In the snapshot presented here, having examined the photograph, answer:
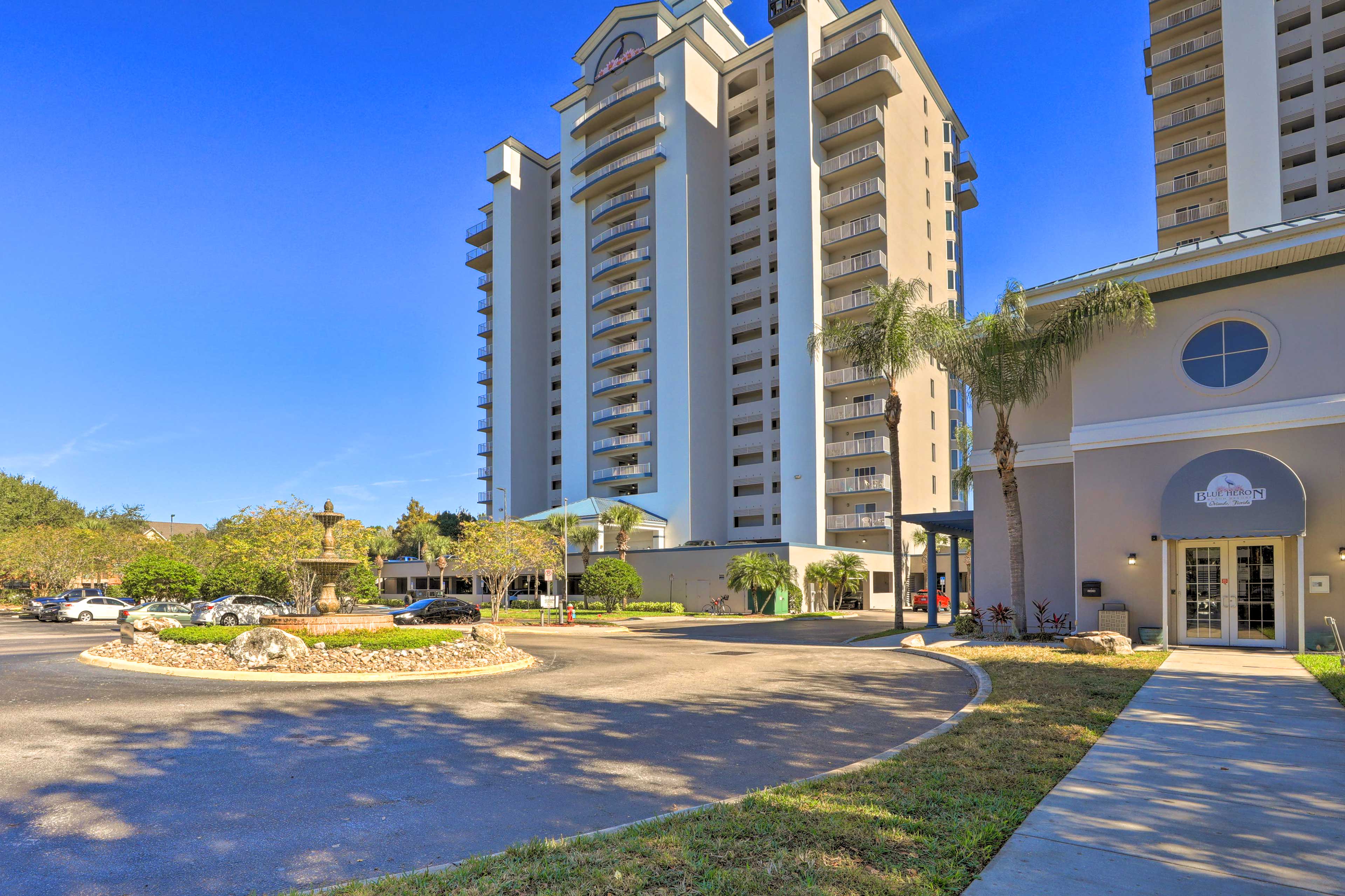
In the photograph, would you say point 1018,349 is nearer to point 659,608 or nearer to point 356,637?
point 356,637

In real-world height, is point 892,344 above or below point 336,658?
above

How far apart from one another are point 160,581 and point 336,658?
1201 inches

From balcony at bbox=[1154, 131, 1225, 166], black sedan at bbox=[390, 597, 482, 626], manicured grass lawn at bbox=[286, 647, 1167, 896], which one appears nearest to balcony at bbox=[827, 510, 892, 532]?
black sedan at bbox=[390, 597, 482, 626]

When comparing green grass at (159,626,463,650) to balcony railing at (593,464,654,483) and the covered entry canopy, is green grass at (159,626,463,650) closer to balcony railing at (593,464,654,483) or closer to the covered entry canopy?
the covered entry canopy

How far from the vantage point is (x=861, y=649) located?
75.7ft

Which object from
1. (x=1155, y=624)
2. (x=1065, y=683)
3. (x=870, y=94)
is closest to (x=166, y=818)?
(x=1065, y=683)

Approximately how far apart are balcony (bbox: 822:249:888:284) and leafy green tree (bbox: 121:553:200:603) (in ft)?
154

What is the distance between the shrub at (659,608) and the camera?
2135 inches

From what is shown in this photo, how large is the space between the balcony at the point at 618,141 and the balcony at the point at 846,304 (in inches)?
898

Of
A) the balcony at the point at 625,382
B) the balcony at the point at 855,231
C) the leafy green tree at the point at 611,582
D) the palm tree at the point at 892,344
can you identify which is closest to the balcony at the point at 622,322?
the balcony at the point at 625,382

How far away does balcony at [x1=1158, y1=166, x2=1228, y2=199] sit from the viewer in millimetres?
58500

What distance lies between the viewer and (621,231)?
72000 millimetres

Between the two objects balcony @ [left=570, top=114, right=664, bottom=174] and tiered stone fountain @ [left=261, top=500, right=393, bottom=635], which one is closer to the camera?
tiered stone fountain @ [left=261, top=500, right=393, bottom=635]

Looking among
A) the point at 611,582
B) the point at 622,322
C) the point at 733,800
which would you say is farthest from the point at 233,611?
the point at 622,322
